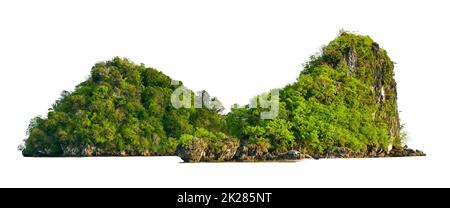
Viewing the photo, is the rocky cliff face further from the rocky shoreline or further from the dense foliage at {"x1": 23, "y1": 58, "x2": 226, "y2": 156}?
the dense foliage at {"x1": 23, "y1": 58, "x2": 226, "y2": 156}

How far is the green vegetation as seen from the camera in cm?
4462

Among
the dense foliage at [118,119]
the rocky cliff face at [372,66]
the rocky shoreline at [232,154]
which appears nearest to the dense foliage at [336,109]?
the rocky cliff face at [372,66]

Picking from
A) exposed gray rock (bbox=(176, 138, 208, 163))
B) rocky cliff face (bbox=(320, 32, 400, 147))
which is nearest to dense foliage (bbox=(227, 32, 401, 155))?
rocky cliff face (bbox=(320, 32, 400, 147))

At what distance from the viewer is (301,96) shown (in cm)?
4597

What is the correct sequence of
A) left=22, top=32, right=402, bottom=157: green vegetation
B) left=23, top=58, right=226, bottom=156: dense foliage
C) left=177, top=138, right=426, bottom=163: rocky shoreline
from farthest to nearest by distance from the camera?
left=23, top=58, right=226, bottom=156: dense foliage → left=22, top=32, right=402, bottom=157: green vegetation → left=177, top=138, right=426, bottom=163: rocky shoreline

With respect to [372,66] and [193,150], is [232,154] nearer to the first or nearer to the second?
[193,150]

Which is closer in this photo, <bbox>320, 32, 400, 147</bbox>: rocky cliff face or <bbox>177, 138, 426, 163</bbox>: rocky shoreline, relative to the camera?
<bbox>177, 138, 426, 163</bbox>: rocky shoreline

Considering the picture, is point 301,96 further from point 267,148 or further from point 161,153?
point 161,153

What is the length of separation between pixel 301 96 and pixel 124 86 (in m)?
21.4

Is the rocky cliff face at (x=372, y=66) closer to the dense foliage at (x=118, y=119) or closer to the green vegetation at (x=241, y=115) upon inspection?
the green vegetation at (x=241, y=115)

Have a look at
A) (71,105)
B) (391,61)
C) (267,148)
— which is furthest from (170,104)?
(267,148)

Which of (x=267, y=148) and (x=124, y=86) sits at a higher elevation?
(x=124, y=86)

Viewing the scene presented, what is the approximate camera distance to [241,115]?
4444cm

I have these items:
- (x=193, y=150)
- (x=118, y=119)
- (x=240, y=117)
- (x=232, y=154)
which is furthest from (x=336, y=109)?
(x=118, y=119)
